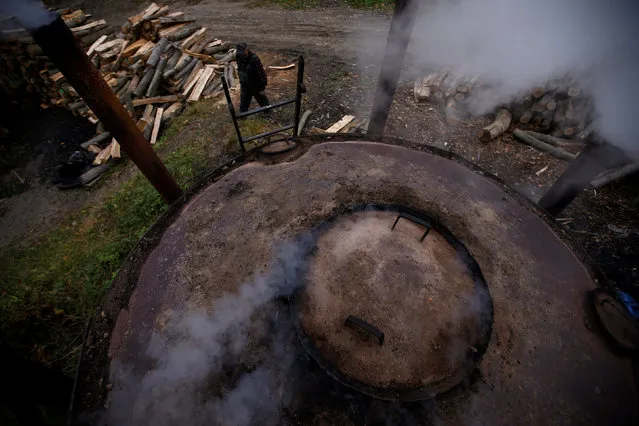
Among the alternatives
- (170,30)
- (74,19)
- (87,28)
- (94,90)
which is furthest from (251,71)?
(74,19)

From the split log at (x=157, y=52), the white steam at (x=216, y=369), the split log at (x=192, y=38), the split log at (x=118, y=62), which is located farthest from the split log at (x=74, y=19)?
the white steam at (x=216, y=369)

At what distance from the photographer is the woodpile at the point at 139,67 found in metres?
7.43

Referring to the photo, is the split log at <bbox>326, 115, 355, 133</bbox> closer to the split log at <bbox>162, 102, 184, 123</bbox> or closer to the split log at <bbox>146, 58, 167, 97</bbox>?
the split log at <bbox>162, 102, 184, 123</bbox>

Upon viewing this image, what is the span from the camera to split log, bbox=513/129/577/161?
→ 5574 millimetres

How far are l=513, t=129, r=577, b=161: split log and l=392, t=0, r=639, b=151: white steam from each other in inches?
31.9

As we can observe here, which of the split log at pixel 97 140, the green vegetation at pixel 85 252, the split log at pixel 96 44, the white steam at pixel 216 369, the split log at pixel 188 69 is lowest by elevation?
the split log at pixel 97 140

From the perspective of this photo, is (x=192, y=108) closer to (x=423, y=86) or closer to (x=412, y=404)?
(x=423, y=86)

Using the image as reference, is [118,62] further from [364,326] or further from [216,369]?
[364,326]

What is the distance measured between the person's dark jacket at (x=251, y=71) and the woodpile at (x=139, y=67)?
173 centimetres

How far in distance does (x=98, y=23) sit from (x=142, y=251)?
10615 mm

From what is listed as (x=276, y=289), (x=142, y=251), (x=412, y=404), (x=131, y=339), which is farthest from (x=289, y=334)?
(x=142, y=251)

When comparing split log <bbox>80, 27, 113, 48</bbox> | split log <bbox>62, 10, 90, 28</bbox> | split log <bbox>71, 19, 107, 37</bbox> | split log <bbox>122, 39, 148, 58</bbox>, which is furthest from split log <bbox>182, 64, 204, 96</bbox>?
split log <bbox>62, 10, 90, 28</bbox>

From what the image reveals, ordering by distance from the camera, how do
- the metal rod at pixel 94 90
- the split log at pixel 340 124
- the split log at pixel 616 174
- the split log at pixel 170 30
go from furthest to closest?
1. the split log at pixel 170 30
2. the split log at pixel 340 124
3. the split log at pixel 616 174
4. the metal rod at pixel 94 90

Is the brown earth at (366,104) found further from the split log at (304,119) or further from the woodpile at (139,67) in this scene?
the woodpile at (139,67)
